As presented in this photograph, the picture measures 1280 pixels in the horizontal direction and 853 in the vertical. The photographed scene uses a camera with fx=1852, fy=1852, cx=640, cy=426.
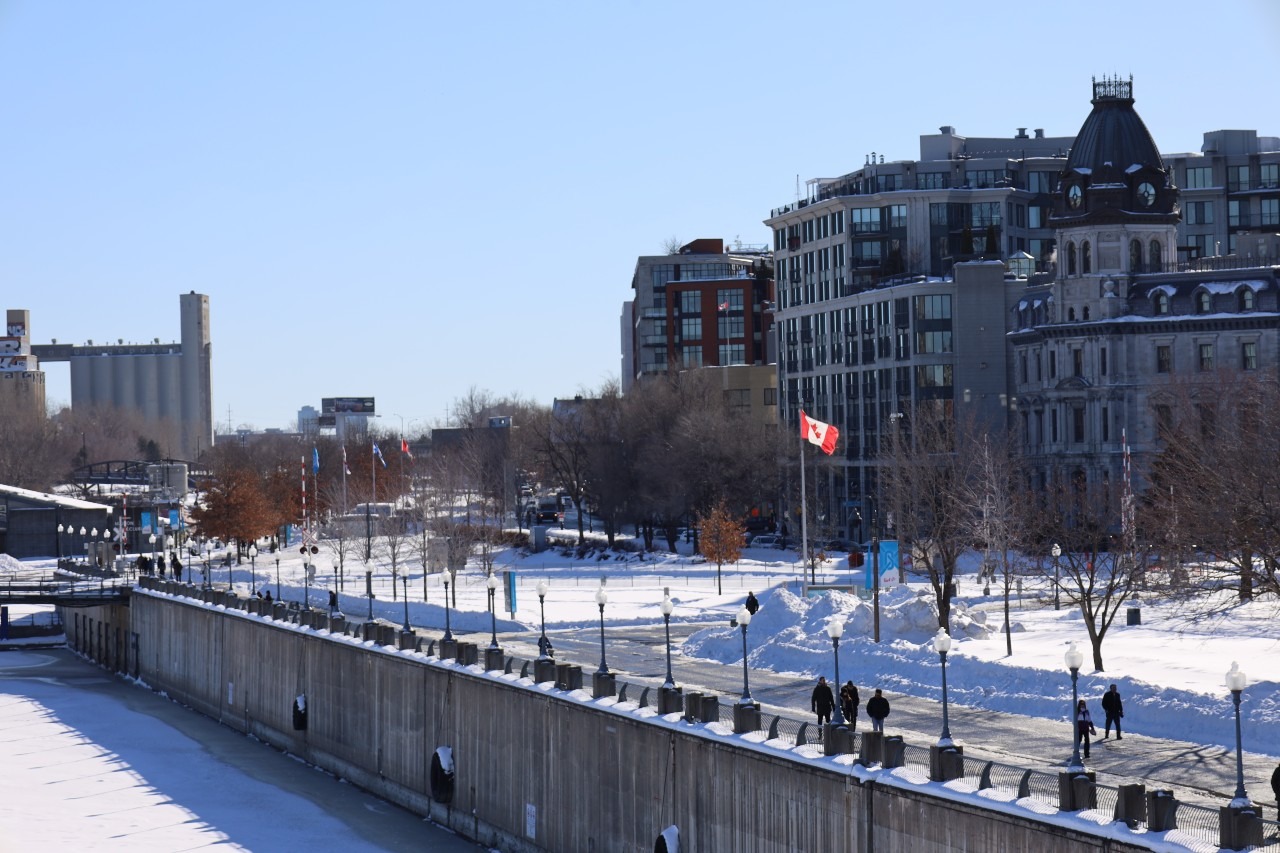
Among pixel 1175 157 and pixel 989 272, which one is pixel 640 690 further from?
pixel 1175 157

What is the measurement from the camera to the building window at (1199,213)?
132 m

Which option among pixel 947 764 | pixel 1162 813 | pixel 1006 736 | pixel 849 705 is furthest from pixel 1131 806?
pixel 1006 736

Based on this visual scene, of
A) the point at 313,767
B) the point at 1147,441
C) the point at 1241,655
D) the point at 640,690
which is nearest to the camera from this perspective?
the point at 640,690

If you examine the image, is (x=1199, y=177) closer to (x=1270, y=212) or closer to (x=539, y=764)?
(x=1270, y=212)

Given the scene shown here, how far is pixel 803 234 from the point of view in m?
134

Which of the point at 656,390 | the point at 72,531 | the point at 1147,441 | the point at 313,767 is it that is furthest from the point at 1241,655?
the point at 72,531

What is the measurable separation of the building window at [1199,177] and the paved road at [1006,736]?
81.2 meters

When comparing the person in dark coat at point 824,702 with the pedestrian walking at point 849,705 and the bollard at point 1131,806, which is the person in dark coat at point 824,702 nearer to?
the pedestrian walking at point 849,705

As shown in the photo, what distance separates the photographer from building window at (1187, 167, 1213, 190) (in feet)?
433

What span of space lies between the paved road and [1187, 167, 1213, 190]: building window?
8121 centimetres

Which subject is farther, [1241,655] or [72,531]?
[72,531]

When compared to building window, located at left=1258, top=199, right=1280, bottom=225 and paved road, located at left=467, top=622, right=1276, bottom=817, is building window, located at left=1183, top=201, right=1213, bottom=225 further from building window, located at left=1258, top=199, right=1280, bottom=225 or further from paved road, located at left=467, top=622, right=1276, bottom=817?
paved road, located at left=467, top=622, right=1276, bottom=817

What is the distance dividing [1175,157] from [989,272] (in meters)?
25.5

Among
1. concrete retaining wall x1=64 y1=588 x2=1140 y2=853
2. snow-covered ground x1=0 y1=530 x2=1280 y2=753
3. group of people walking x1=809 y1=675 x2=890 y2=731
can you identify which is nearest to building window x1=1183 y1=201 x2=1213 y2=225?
snow-covered ground x1=0 y1=530 x2=1280 y2=753
